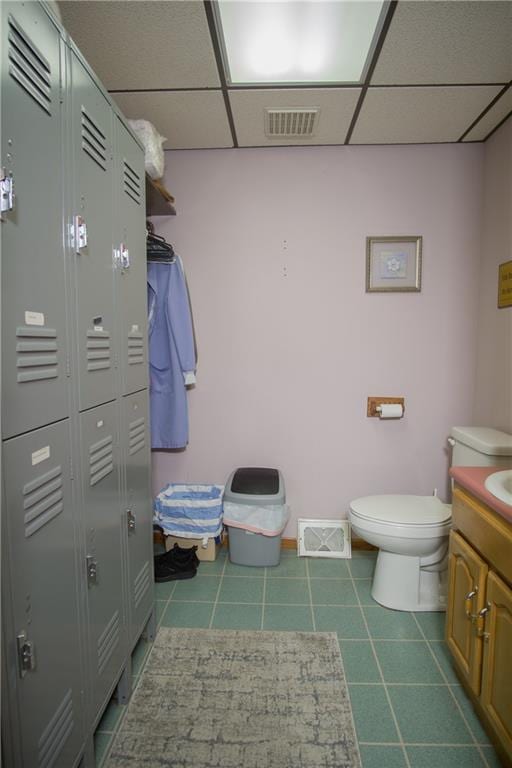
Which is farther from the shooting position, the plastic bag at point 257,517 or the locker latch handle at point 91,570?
the plastic bag at point 257,517

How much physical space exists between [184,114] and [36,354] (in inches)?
68.7

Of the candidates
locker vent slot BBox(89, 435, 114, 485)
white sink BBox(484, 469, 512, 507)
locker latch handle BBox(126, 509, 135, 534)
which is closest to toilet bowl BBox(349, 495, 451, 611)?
white sink BBox(484, 469, 512, 507)

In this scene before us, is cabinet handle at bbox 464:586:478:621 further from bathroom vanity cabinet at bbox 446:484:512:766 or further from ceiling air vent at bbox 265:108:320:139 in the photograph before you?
ceiling air vent at bbox 265:108:320:139

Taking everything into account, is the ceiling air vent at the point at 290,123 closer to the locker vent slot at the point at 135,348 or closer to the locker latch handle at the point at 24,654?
the locker vent slot at the point at 135,348

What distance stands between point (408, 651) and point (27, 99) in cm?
231

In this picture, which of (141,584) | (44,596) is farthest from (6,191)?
(141,584)

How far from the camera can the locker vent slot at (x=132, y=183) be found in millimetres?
1595

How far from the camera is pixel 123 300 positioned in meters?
1.56

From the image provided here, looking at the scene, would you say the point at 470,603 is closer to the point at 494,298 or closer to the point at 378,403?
the point at 378,403

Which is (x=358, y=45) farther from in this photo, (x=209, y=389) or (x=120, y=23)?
(x=209, y=389)

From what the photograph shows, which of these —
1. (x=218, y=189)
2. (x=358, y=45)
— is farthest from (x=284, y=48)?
(x=218, y=189)

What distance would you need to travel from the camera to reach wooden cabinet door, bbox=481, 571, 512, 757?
4.05ft

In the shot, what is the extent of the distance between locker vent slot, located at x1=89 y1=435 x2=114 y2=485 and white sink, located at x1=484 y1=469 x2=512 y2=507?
1.26 m

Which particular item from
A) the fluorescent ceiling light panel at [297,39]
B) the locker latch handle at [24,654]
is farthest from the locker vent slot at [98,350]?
the fluorescent ceiling light panel at [297,39]
